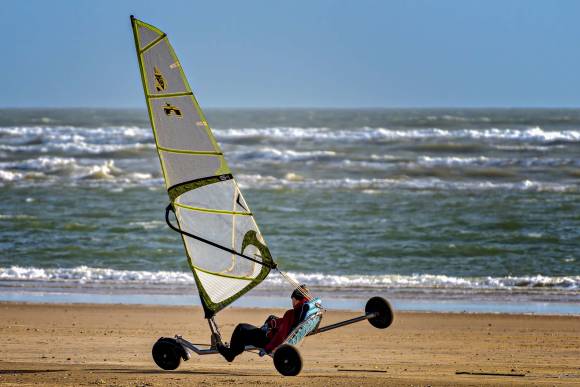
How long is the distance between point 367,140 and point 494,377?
42.2 m

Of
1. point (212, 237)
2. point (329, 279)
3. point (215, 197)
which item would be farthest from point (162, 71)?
point (329, 279)

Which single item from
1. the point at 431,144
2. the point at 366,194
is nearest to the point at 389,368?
the point at 366,194

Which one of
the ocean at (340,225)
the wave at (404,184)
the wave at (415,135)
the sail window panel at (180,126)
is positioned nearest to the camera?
the sail window panel at (180,126)

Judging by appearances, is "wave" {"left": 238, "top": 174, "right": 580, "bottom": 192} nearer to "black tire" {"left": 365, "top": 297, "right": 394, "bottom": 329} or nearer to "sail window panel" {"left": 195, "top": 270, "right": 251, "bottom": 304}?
"black tire" {"left": 365, "top": 297, "right": 394, "bottom": 329}

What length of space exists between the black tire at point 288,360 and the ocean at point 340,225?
18.0 ft

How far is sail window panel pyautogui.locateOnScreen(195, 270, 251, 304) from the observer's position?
27.1 feet

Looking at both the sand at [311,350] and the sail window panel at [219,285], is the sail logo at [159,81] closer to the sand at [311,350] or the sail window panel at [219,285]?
the sail window panel at [219,285]

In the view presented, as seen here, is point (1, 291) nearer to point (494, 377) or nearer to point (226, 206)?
point (226, 206)

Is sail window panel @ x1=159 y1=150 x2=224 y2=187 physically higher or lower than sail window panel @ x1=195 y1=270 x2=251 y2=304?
higher

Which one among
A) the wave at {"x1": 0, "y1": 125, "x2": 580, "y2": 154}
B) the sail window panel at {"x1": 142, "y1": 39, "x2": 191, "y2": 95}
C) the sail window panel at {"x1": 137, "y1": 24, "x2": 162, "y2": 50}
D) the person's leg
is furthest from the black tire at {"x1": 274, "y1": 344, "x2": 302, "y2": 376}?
the wave at {"x1": 0, "y1": 125, "x2": 580, "y2": 154}

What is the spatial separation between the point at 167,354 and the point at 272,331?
0.99 metres

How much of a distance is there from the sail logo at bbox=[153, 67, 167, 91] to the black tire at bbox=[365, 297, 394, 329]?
2405 millimetres

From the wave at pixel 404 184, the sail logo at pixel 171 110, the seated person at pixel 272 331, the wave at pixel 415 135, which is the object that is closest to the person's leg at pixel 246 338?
the seated person at pixel 272 331

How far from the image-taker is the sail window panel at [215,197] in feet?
26.7
